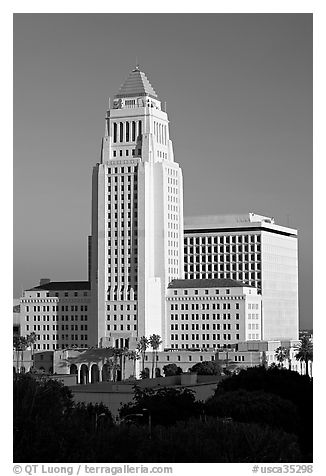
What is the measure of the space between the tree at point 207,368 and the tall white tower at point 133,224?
13431 mm

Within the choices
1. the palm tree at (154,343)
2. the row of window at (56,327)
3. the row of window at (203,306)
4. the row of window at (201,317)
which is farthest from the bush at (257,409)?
the row of window at (56,327)

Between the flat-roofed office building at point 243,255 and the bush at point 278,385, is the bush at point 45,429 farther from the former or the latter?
the flat-roofed office building at point 243,255

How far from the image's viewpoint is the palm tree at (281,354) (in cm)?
13162

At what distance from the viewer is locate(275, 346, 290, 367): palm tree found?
132 m

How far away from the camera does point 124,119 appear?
470 ft

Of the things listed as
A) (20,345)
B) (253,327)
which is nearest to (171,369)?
(253,327)

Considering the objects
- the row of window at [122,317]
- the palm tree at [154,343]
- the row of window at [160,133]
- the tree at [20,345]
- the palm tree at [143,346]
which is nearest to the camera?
the palm tree at [143,346]

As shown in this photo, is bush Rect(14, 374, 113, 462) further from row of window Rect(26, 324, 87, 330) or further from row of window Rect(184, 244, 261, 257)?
row of window Rect(184, 244, 261, 257)

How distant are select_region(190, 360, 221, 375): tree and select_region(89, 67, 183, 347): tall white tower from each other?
13431 millimetres

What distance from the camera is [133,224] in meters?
139

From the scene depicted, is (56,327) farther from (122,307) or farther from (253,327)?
(253,327)

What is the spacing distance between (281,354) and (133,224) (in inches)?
975
